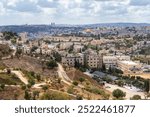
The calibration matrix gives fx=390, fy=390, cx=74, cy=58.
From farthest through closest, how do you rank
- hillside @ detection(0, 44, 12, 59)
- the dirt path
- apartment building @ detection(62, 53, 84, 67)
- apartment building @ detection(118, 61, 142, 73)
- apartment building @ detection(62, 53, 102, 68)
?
apartment building @ detection(118, 61, 142, 73) < apartment building @ detection(62, 53, 102, 68) < apartment building @ detection(62, 53, 84, 67) < hillside @ detection(0, 44, 12, 59) < the dirt path

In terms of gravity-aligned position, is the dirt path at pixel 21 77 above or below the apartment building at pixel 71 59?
above

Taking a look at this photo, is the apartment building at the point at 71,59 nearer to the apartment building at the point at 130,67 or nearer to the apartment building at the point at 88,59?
the apartment building at the point at 88,59

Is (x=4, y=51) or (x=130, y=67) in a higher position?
(x=4, y=51)

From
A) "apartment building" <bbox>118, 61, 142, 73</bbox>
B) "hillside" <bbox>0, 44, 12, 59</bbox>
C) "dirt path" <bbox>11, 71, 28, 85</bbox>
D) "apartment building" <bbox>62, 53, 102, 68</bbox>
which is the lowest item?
"apartment building" <bbox>118, 61, 142, 73</bbox>

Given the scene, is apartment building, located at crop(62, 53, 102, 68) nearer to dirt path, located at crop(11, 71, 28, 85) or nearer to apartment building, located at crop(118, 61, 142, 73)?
apartment building, located at crop(118, 61, 142, 73)

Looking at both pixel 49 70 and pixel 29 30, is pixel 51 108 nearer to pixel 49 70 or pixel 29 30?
pixel 49 70

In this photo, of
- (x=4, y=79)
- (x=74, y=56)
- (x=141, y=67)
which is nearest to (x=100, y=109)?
(x=4, y=79)

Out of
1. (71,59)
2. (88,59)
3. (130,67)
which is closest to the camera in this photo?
(71,59)

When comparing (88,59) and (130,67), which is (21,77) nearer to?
(88,59)

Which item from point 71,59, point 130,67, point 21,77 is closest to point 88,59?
point 71,59

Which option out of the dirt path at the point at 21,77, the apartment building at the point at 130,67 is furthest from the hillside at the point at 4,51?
the apartment building at the point at 130,67

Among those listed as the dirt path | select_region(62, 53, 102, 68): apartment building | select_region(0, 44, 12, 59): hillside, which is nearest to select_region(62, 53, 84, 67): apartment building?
select_region(62, 53, 102, 68): apartment building
